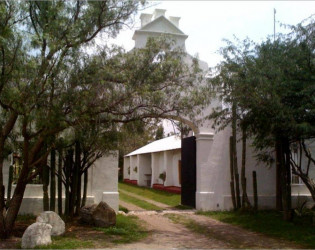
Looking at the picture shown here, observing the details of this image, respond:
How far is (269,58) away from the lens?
11.2 metres

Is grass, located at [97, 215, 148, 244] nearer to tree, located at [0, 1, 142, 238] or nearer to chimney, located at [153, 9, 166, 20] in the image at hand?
tree, located at [0, 1, 142, 238]

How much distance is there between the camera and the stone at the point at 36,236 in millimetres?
8820

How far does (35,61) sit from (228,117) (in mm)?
6177

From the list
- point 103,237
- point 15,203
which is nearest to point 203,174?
point 103,237

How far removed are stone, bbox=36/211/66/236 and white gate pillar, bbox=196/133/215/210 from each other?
6.58 metres

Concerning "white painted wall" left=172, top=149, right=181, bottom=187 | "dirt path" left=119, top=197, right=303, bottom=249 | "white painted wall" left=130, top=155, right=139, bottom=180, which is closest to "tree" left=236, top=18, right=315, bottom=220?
"dirt path" left=119, top=197, right=303, bottom=249

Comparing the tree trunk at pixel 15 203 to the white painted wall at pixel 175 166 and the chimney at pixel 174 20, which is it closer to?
the chimney at pixel 174 20

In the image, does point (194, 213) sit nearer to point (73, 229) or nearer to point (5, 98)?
point (73, 229)

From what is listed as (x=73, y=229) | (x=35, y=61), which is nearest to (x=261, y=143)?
(x=73, y=229)

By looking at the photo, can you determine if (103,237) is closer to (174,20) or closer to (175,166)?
(174,20)

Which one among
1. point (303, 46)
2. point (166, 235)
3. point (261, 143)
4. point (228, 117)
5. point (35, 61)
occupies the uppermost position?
point (303, 46)

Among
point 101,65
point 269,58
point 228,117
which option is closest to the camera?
point 101,65

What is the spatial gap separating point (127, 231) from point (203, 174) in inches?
207

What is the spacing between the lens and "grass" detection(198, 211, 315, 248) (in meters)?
10.2
